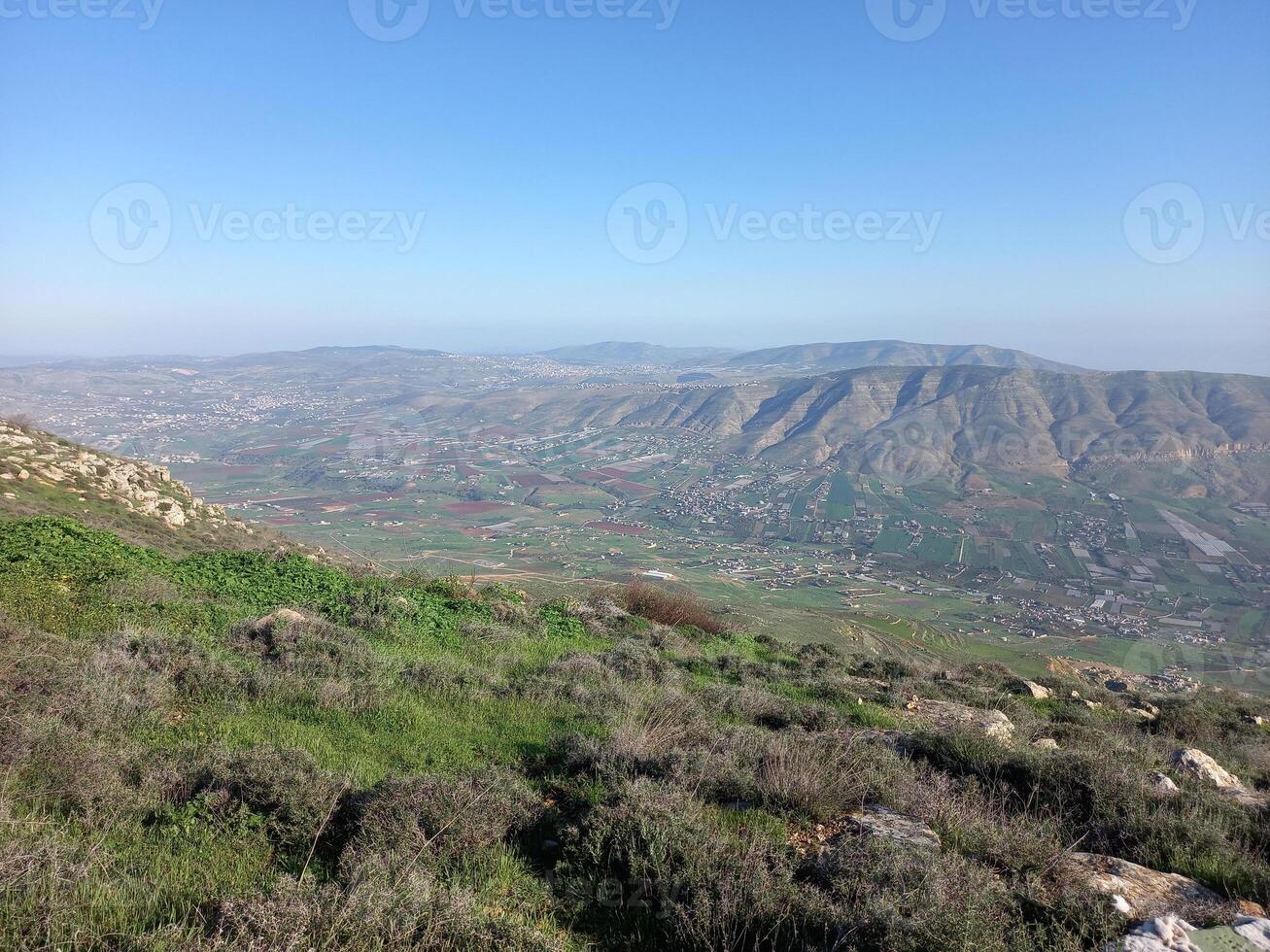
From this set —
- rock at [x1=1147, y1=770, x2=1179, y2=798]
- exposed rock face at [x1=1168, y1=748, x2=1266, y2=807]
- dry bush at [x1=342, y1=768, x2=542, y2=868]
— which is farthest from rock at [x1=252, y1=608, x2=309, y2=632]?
exposed rock face at [x1=1168, y1=748, x2=1266, y2=807]

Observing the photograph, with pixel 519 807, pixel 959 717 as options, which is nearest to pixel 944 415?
pixel 959 717

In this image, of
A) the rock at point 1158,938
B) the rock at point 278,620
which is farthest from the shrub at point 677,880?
the rock at point 278,620

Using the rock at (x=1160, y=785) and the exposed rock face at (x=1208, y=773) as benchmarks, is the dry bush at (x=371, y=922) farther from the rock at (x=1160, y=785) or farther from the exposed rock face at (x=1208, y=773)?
the exposed rock face at (x=1208, y=773)

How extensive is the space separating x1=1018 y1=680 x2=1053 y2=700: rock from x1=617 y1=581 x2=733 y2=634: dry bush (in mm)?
6070

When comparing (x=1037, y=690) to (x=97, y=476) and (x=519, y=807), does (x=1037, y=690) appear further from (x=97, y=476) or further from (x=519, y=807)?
(x=97, y=476)

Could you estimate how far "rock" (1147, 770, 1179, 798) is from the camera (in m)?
4.97

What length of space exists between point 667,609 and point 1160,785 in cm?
1078

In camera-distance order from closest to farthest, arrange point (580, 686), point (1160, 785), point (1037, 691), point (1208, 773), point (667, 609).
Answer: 1. point (1160, 785)
2. point (1208, 773)
3. point (580, 686)
4. point (1037, 691)
5. point (667, 609)

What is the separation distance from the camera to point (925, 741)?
6.07m

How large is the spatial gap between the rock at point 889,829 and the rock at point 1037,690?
893cm

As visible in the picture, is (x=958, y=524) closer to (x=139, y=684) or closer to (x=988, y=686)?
(x=988, y=686)

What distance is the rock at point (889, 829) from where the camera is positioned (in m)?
3.95

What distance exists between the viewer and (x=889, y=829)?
13.8ft

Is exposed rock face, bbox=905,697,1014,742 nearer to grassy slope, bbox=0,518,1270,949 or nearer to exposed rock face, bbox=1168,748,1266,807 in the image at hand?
grassy slope, bbox=0,518,1270,949
